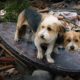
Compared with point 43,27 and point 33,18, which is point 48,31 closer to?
point 43,27

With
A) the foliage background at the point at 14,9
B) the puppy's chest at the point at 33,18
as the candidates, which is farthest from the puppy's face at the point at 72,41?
the foliage background at the point at 14,9

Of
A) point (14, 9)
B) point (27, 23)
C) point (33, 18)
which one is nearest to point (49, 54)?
point (33, 18)

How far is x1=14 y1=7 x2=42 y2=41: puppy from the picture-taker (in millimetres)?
5048

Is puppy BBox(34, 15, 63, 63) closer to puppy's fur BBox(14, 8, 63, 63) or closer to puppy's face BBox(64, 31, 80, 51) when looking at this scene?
puppy's fur BBox(14, 8, 63, 63)

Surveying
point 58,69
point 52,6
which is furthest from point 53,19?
point 52,6

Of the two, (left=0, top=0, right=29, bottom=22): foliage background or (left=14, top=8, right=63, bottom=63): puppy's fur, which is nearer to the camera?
(left=14, top=8, right=63, bottom=63): puppy's fur

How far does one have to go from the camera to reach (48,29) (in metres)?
4.70

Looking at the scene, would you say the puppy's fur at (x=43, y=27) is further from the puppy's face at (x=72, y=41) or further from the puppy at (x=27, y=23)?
the puppy's face at (x=72, y=41)

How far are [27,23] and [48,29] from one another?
0.72m

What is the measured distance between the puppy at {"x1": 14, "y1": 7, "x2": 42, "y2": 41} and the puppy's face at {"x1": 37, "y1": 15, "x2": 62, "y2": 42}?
256mm

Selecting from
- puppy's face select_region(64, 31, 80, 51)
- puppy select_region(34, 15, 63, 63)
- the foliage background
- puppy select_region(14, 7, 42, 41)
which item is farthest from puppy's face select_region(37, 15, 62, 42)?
the foliage background

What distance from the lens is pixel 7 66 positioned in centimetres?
594

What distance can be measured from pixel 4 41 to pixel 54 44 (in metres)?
1.02

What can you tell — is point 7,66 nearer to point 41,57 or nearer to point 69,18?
point 41,57
